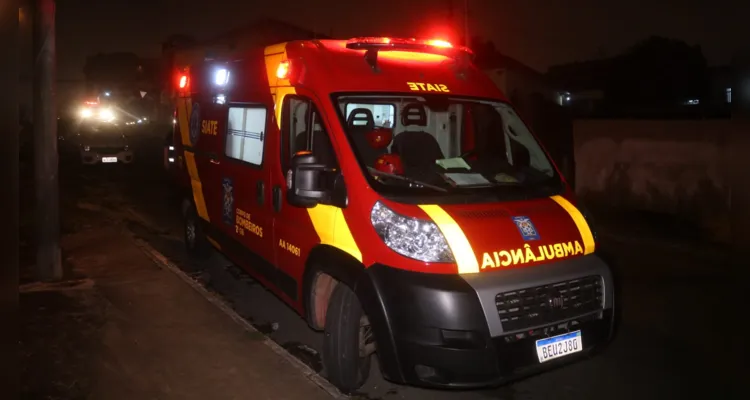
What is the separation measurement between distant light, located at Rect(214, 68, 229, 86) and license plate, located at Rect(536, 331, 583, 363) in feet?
13.4

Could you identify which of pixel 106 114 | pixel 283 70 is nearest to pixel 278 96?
pixel 283 70

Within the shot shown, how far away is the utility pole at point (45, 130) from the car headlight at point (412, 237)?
4.25 m

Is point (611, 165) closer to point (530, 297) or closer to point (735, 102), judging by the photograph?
point (735, 102)

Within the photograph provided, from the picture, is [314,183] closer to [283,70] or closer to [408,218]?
[408,218]

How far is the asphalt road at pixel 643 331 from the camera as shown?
463cm

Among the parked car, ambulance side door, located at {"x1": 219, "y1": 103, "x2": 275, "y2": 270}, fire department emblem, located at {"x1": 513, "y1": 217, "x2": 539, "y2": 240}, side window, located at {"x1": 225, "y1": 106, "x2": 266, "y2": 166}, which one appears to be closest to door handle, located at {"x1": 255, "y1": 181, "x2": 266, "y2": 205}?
ambulance side door, located at {"x1": 219, "y1": 103, "x2": 275, "y2": 270}

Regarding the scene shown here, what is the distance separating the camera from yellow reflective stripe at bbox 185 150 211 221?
7.38m

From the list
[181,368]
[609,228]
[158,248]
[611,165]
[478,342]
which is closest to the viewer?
[478,342]

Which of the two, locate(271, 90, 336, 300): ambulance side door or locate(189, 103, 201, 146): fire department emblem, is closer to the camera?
locate(271, 90, 336, 300): ambulance side door

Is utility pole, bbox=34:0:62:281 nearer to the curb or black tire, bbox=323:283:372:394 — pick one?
the curb

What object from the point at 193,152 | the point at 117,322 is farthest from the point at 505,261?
the point at 193,152

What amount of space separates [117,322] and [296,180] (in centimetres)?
258

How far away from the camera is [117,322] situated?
5855 millimetres

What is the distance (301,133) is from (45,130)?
3065mm
